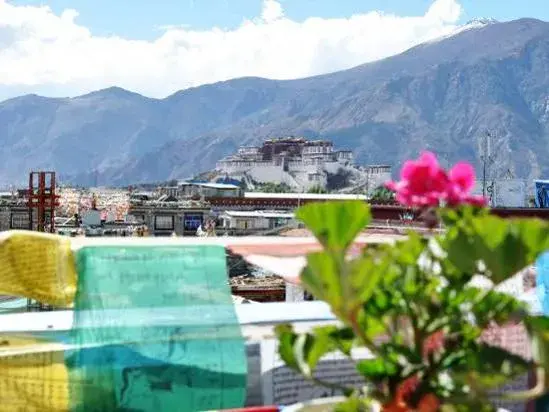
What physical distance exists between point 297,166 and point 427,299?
93.4m

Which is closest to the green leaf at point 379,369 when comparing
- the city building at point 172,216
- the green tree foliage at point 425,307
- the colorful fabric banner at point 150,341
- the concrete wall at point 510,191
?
the green tree foliage at point 425,307

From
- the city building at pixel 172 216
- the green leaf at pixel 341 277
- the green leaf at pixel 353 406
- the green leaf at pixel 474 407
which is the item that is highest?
the green leaf at pixel 341 277

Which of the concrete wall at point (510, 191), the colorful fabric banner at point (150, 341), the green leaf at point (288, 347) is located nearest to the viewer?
the green leaf at point (288, 347)

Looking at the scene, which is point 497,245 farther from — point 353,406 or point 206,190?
point 206,190

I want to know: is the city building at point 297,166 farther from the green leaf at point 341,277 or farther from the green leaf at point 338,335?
the green leaf at point 341,277

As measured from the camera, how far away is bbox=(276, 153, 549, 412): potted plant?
5.11 feet

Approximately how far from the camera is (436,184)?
1.79 metres

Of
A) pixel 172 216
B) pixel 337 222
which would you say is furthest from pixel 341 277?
pixel 172 216

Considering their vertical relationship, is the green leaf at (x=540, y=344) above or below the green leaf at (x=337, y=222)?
below

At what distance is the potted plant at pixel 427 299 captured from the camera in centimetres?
156

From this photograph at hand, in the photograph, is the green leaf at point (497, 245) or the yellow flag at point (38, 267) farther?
the yellow flag at point (38, 267)

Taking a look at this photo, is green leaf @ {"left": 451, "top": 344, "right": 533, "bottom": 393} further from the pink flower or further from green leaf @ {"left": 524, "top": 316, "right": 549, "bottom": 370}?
the pink flower

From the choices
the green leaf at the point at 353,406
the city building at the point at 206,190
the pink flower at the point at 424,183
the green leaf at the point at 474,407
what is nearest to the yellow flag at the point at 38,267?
the green leaf at the point at 353,406

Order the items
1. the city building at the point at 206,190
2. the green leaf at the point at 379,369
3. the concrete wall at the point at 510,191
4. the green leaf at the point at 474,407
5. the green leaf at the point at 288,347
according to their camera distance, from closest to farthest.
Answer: the green leaf at the point at 474,407 < the green leaf at the point at 379,369 < the green leaf at the point at 288,347 < the concrete wall at the point at 510,191 < the city building at the point at 206,190
